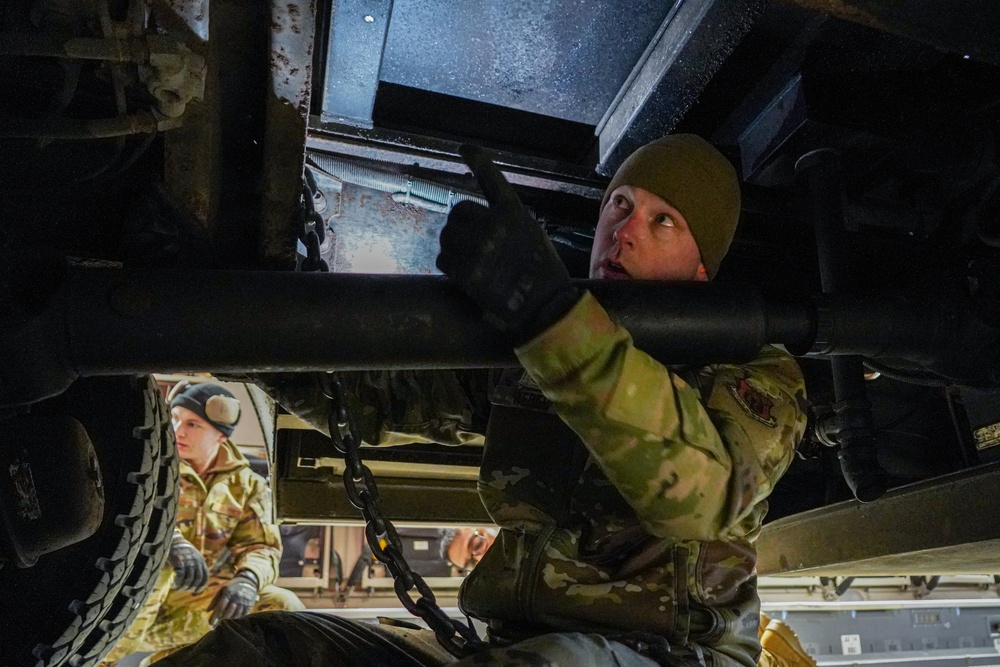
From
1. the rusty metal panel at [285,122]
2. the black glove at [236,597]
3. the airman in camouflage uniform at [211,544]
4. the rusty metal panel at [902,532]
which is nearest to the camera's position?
the rusty metal panel at [285,122]

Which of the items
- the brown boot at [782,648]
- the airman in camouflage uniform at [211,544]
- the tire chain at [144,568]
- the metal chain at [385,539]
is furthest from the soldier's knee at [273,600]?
the metal chain at [385,539]

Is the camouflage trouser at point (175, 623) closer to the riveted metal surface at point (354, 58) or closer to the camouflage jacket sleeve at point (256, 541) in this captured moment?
the camouflage jacket sleeve at point (256, 541)

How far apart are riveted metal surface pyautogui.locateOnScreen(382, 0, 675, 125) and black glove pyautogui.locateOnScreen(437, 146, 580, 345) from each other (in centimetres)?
73

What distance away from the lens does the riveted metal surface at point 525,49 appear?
1758mm

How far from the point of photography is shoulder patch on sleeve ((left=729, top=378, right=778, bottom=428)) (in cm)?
145

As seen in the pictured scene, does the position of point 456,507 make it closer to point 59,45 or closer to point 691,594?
point 691,594

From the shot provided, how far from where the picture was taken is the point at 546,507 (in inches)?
61.5

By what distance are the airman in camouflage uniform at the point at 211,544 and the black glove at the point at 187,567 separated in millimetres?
20

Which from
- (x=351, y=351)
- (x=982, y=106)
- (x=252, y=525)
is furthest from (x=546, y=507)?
(x=252, y=525)

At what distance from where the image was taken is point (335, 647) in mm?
1486

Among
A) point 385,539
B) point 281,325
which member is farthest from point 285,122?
point 385,539

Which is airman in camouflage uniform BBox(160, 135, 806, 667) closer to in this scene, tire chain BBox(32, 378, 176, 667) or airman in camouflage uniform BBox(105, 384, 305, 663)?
tire chain BBox(32, 378, 176, 667)

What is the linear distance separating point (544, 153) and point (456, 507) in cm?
140

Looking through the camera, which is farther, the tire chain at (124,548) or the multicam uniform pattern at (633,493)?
the tire chain at (124,548)
